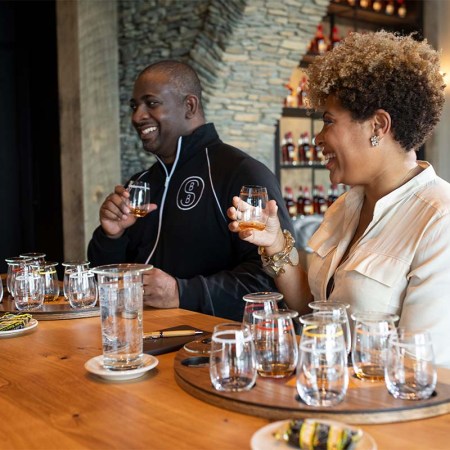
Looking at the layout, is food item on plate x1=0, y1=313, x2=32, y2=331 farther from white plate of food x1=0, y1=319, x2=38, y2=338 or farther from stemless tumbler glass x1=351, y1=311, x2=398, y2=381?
stemless tumbler glass x1=351, y1=311, x2=398, y2=381

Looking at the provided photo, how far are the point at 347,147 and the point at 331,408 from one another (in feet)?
3.24

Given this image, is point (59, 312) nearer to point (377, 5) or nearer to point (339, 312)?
point (339, 312)

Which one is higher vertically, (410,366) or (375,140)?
(375,140)

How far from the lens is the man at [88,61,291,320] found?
259 centimetres

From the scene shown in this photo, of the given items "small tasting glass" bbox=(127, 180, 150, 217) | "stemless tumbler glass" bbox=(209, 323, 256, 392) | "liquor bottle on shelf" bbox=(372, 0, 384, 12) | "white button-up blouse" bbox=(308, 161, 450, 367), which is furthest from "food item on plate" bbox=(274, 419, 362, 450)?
"liquor bottle on shelf" bbox=(372, 0, 384, 12)

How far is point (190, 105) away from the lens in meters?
3.10

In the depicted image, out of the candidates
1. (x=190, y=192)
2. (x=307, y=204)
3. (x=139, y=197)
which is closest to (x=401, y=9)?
(x=307, y=204)

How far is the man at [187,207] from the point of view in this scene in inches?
102

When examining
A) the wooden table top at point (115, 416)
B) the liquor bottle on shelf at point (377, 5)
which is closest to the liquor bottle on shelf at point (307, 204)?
the liquor bottle on shelf at point (377, 5)

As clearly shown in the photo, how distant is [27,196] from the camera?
6.46 metres

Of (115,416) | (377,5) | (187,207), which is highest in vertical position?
(377,5)

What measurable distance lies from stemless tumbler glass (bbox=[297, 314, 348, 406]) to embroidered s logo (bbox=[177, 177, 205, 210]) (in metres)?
1.70

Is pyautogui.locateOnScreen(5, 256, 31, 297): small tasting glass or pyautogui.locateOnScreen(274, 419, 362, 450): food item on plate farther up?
pyautogui.locateOnScreen(5, 256, 31, 297): small tasting glass

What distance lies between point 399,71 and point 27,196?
16.8ft
